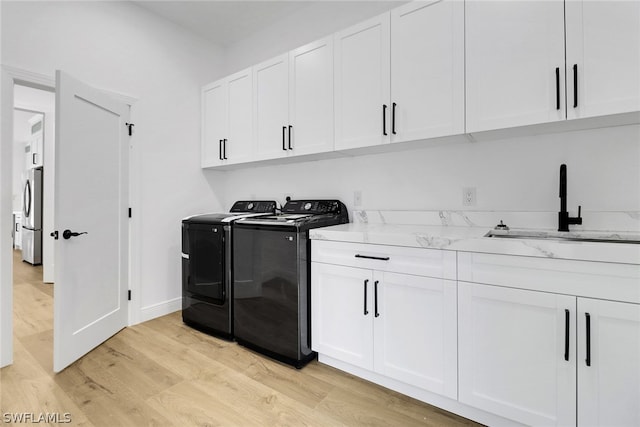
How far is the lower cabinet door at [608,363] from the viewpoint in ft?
3.88

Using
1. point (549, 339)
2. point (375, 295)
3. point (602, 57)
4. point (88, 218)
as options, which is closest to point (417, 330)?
point (375, 295)

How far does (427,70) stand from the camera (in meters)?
1.87

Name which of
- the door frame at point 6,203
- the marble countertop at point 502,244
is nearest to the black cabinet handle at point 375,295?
the marble countertop at point 502,244

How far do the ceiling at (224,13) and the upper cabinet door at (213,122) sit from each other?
595 millimetres

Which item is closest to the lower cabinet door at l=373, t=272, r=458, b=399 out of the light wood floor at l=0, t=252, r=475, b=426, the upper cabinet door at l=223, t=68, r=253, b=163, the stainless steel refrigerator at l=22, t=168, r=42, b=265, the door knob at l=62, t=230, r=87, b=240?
the light wood floor at l=0, t=252, r=475, b=426

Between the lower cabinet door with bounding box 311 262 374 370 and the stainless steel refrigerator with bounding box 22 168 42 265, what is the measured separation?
585 centimetres

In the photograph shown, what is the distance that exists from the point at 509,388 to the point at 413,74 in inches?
69.4

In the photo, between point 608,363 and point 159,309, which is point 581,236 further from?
point 159,309

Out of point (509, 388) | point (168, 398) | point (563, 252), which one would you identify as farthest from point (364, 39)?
point (168, 398)

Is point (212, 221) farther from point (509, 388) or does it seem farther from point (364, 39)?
point (509, 388)

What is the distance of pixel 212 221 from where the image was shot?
2553 millimetres

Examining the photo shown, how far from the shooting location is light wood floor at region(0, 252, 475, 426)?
158 centimetres

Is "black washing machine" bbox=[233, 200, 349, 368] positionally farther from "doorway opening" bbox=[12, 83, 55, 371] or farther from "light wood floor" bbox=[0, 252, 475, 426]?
"doorway opening" bbox=[12, 83, 55, 371]

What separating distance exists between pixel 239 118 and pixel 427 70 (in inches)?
69.0
